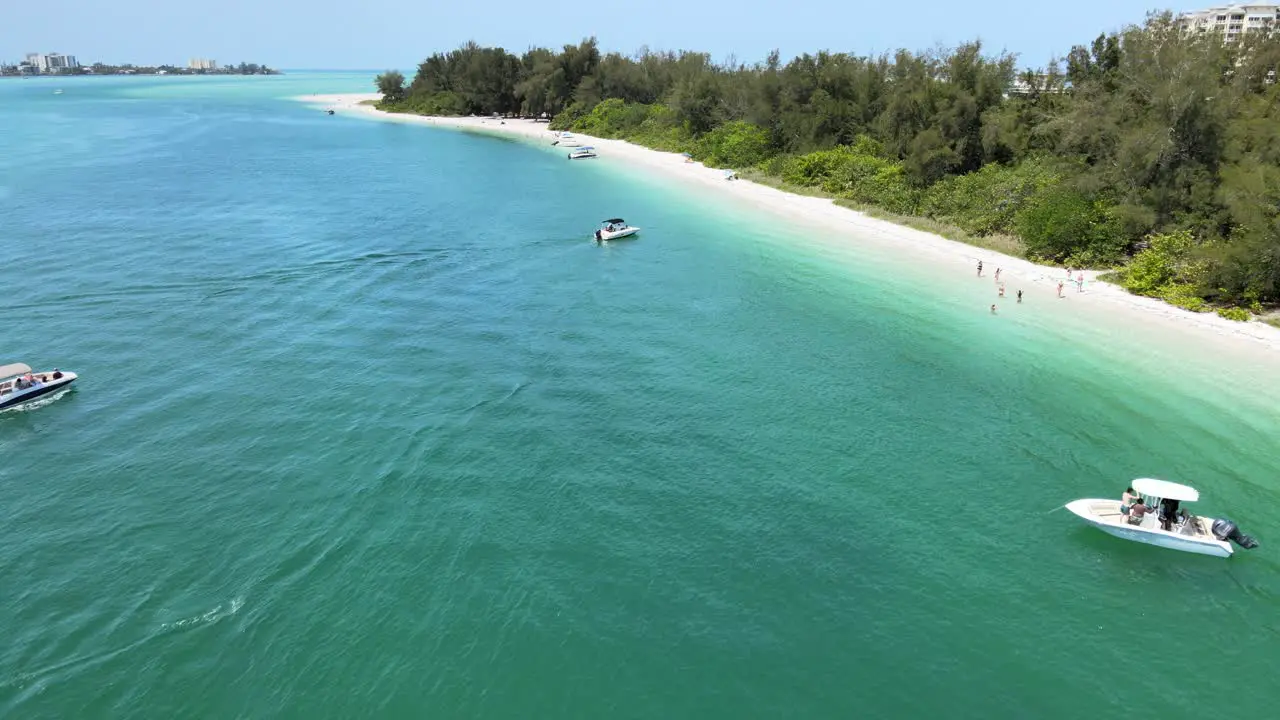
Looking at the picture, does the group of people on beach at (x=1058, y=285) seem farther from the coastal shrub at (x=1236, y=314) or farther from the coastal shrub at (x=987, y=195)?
the coastal shrub at (x=987, y=195)

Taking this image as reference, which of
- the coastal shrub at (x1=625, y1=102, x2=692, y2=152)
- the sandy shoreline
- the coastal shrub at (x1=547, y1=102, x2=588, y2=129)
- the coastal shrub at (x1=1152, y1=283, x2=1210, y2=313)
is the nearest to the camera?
the sandy shoreline

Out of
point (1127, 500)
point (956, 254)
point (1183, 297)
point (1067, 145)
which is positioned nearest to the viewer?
point (1127, 500)

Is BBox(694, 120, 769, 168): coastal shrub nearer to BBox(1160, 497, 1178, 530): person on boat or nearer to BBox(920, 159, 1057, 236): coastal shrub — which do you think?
BBox(920, 159, 1057, 236): coastal shrub

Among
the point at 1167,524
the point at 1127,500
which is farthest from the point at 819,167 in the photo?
the point at 1167,524

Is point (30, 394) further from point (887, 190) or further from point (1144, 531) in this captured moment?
point (887, 190)

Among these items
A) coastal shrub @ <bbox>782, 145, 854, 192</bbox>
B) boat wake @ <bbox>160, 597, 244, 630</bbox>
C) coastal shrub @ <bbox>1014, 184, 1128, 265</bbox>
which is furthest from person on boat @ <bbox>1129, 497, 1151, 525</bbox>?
coastal shrub @ <bbox>782, 145, 854, 192</bbox>

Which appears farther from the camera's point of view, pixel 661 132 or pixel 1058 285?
pixel 661 132

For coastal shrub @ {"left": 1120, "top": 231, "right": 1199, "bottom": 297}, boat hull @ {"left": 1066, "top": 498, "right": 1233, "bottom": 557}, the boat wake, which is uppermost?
coastal shrub @ {"left": 1120, "top": 231, "right": 1199, "bottom": 297}

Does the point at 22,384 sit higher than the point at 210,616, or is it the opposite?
the point at 22,384

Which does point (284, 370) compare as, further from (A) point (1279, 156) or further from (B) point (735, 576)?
(A) point (1279, 156)
